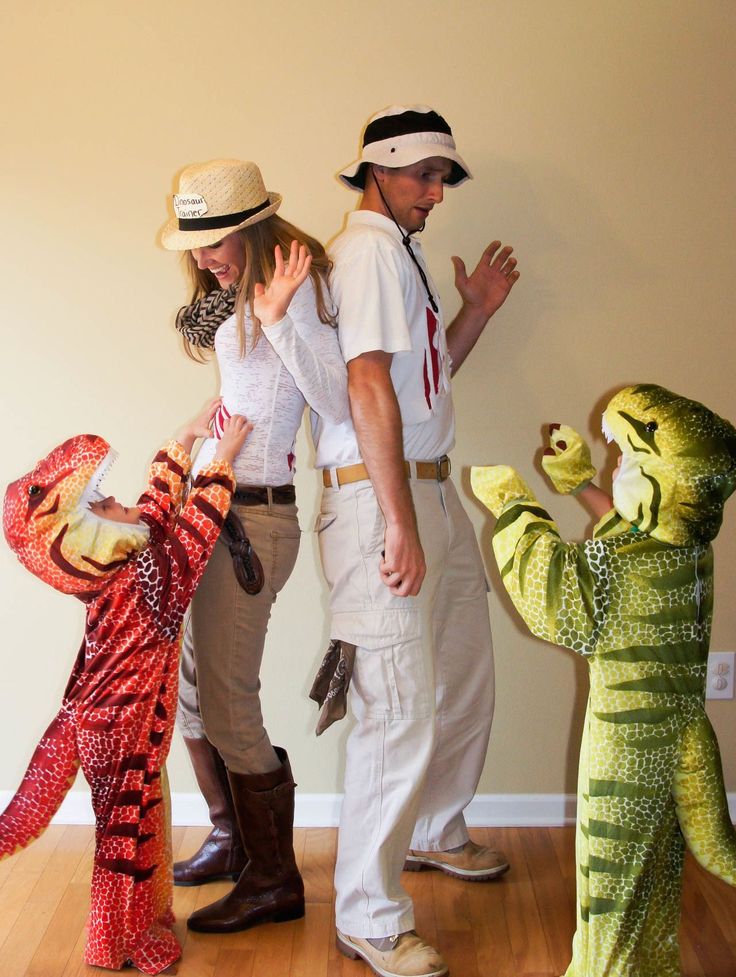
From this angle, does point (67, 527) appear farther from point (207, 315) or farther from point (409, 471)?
point (409, 471)

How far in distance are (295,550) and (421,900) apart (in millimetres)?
822

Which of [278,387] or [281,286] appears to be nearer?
[281,286]

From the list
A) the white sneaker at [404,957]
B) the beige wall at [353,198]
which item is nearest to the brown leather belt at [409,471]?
the beige wall at [353,198]

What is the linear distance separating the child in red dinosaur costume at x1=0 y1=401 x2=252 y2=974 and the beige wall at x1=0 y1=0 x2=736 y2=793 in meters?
0.68

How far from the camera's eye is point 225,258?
194 cm

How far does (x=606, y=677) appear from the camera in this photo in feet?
5.51

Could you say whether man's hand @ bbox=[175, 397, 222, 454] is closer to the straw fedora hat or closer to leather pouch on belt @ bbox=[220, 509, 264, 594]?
leather pouch on belt @ bbox=[220, 509, 264, 594]

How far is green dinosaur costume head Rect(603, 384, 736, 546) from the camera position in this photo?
1612mm

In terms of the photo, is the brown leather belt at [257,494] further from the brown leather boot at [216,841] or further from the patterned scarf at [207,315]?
the brown leather boot at [216,841]

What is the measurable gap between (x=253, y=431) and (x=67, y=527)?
39 cm

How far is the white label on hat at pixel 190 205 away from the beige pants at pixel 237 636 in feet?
1.79

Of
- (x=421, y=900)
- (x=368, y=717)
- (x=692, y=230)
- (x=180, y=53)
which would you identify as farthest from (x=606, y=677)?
(x=180, y=53)

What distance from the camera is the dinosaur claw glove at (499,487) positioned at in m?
1.79

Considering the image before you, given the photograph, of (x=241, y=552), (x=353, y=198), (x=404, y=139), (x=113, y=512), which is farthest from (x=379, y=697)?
(x=353, y=198)
